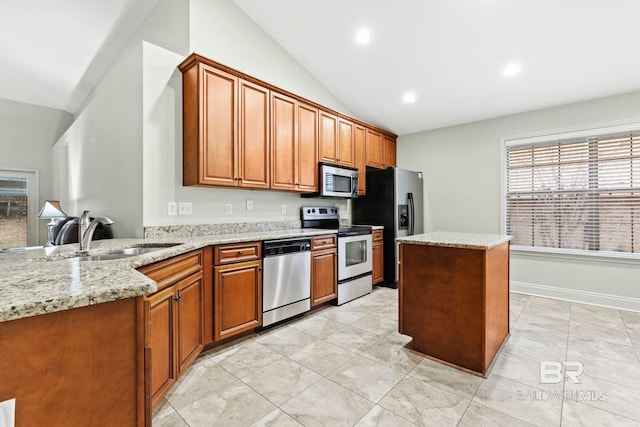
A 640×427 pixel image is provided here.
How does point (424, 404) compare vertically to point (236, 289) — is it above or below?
below

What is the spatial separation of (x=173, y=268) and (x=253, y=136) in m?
1.60

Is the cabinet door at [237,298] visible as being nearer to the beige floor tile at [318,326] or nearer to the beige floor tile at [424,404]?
the beige floor tile at [318,326]

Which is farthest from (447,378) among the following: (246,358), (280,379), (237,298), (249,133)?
(249,133)

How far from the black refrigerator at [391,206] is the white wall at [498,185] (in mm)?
433

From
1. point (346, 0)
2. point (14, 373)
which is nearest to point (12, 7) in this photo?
point (346, 0)

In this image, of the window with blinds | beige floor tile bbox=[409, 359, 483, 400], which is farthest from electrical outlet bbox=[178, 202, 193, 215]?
the window with blinds

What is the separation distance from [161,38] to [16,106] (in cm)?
437

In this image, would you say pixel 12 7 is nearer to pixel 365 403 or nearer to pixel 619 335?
pixel 365 403

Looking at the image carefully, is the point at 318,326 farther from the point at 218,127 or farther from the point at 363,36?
the point at 363,36

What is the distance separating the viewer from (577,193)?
3625 mm

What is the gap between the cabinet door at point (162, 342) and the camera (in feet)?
5.23

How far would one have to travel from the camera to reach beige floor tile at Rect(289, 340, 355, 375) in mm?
2131

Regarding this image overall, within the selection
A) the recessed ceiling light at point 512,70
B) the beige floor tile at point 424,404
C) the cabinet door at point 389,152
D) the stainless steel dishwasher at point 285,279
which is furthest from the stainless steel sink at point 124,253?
the recessed ceiling light at point 512,70

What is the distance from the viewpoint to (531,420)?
1.58 meters
